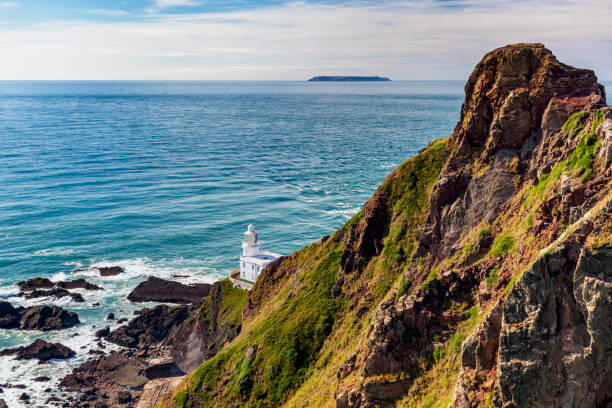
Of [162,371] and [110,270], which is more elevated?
[110,270]

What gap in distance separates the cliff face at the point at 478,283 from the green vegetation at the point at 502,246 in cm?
6

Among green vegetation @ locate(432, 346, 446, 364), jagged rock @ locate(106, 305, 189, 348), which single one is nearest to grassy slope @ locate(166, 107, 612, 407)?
green vegetation @ locate(432, 346, 446, 364)

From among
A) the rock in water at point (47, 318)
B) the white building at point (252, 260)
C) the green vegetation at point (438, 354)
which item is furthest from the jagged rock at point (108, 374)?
the green vegetation at point (438, 354)

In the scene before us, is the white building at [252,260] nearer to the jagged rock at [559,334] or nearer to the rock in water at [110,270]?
the rock in water at [110,270]

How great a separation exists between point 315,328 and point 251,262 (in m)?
24.5

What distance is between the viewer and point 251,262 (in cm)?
6184

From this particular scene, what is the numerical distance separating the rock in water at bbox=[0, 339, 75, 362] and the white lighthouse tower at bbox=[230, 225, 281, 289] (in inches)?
749

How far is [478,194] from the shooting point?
2612cm

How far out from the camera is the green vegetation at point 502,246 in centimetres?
2185

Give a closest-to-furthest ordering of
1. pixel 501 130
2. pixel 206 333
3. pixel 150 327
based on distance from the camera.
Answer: pixel 501 130 < pixel 206 333 < pixel 150 327

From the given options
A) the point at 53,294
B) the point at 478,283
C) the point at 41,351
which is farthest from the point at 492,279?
the point at 53,294

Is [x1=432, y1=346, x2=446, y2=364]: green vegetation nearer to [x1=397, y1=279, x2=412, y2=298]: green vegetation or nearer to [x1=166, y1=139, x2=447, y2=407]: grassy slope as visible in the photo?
[x1=397, y1=279, x2=412, y2=298]: green vegetation

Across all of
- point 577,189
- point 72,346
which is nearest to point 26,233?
point 72,346

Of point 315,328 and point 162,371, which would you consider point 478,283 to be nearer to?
point 315,328
